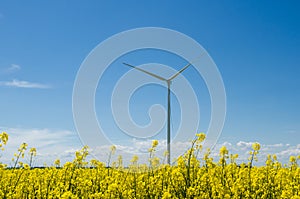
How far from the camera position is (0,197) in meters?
6.90

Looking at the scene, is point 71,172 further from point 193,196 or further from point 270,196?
point 270,196

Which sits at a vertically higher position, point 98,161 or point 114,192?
point 98,161

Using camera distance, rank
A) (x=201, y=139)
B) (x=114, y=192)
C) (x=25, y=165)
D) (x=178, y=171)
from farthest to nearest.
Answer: (x=25, y=165), (x=178, y=171), (x=201, y=139), (x=114, y=192)

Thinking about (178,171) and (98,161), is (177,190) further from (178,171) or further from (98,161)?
(98,161)

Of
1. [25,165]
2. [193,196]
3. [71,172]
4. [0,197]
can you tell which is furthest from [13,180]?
[193,196]

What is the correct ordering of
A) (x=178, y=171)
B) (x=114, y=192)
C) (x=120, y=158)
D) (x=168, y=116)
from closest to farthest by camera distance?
(x=114, y=192)
(x=178, y=171)
(x=120, y=158)
(x=168, y=116)

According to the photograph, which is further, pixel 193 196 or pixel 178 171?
pixel 178 171

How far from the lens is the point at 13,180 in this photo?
30.6ft

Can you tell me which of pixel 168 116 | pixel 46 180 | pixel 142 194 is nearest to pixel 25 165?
pixel 46 180

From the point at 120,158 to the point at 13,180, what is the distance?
2.66 meters

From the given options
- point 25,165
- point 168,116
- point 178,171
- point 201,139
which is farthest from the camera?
point 168,116

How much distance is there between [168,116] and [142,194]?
11387 millimetres

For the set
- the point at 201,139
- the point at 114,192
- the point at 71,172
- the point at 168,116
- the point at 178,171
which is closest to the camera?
the point at 114,192

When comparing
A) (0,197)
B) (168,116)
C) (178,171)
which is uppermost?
(168,116)
